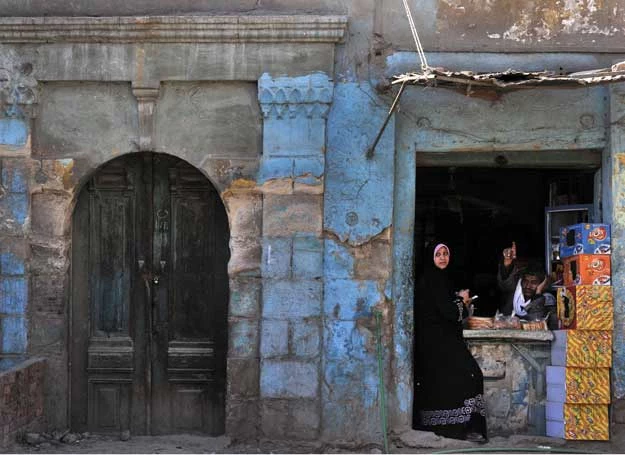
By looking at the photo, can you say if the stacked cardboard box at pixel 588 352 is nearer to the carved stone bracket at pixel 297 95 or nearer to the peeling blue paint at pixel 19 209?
the carved stone bracket at pixel 297 95

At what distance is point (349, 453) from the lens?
827cm

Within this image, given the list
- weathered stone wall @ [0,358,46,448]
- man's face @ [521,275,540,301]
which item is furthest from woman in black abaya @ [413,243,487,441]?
weathered stone wall @ [0,358,46,448]

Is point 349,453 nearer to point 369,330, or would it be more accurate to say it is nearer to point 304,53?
point 369,330

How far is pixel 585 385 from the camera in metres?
8.35

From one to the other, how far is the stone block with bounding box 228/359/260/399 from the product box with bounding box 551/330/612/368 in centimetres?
244

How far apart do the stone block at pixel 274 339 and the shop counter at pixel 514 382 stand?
1.46m

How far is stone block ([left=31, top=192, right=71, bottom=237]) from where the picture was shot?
8.55 m

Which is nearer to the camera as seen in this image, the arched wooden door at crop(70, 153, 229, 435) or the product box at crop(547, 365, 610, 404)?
the product box at crop(547, 365, 610, 404)

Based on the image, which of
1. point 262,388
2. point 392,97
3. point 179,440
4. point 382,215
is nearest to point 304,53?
point 392,97

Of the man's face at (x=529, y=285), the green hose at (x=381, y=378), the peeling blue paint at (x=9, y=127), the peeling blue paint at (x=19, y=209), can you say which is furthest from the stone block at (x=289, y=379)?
the peeling blue paint at (x=9, y=127)

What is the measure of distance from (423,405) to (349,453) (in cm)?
77

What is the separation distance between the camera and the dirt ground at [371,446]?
27.1ft

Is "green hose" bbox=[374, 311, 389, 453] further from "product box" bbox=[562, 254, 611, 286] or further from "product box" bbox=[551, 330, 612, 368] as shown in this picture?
"product box" bbox=[562, 254, 611, 286]

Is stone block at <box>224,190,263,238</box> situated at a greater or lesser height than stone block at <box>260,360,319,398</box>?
greater
